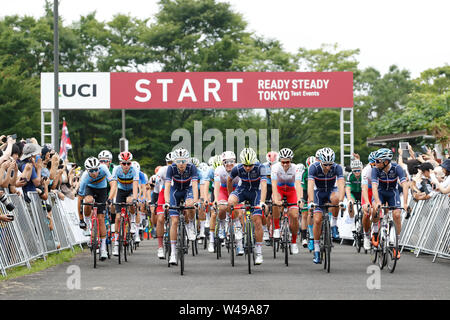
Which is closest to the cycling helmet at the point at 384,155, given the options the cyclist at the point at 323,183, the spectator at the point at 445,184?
the cyclist at the point at 323,183

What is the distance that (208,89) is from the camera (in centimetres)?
2991

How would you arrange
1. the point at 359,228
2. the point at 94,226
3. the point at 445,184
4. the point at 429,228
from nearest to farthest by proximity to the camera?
the point at 445,184 → the point at 94,226 → the point at 429,228 → the point at 359,228

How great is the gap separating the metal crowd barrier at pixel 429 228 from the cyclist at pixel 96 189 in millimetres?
6255

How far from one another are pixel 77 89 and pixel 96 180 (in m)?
14.7

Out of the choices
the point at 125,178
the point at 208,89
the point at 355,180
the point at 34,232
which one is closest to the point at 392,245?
the point at 355,180

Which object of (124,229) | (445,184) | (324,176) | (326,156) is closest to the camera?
(326,156)

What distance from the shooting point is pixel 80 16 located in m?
64.9

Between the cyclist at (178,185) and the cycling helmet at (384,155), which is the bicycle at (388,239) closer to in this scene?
the cycling helmet at (384,155)

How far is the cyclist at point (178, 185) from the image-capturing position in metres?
13.9

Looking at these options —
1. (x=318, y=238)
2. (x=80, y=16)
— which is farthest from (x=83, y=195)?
(x=80, y=16)

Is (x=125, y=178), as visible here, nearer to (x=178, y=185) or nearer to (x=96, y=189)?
(x=96, y=189)

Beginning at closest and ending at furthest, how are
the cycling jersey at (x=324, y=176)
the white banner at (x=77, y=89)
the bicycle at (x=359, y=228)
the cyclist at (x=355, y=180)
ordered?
1. the cycling jersey at (x=324, y=176)
2. the bicycle at (x=359, y=228)
3. the cyclist at (x=355, y=180)
4. the white banner at (x=77, y=89)

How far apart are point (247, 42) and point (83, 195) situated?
4521 cm

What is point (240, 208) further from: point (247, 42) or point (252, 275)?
point (247, 42)
